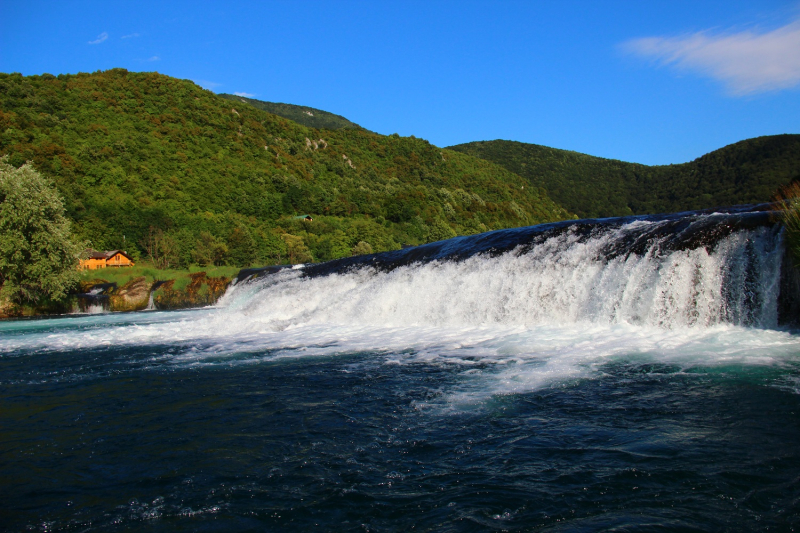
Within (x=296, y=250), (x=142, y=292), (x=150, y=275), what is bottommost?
(x=142, y=292)

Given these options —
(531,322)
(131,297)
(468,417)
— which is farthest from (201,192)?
(468,417)

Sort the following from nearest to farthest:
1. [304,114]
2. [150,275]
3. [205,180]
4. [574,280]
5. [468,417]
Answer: [468,417], [574,280], [150,275], [205,180], [304,114]

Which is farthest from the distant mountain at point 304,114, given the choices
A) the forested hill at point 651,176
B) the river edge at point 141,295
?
the river edge at point 141,295

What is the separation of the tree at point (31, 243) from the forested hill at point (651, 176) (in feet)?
96.3

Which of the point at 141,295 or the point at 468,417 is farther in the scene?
the point at 141,295

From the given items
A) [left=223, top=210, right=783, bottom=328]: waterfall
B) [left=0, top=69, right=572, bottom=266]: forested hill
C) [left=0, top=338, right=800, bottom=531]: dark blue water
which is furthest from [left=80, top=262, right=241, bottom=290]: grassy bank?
[left=0, top=338, right=800, bottom=531]: dark blue water

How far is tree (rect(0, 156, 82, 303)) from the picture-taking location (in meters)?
21.2

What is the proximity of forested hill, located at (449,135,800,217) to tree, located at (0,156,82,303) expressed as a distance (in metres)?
29.3

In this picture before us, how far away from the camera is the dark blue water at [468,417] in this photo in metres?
3.34

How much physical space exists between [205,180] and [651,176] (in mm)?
70060

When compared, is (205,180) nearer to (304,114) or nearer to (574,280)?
(574,280)

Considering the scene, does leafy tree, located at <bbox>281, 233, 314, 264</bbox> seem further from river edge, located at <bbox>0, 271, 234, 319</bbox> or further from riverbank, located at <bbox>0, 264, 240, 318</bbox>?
river edge, located at <bbox>0, 271, 234, 319</bbox>

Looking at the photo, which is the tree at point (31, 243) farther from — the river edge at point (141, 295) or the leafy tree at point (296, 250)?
the leafy tree at point (296, 250)

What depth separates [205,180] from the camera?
5281cm
